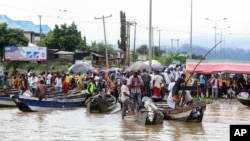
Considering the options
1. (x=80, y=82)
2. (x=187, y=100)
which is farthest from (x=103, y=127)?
(x=80, y=82)

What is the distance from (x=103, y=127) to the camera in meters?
15.2

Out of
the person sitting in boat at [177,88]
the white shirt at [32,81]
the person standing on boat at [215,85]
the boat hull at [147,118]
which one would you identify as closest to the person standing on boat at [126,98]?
the boat hull at [147,118]

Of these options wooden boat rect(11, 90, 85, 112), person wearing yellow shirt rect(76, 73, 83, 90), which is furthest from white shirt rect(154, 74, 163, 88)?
person wearing yellow shirt rect(76, 73, 83, 90)

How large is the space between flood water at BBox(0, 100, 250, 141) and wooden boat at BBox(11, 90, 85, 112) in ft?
2.05

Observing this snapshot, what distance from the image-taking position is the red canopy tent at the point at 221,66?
29619 mm

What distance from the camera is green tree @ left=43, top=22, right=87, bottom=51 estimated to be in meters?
62.5

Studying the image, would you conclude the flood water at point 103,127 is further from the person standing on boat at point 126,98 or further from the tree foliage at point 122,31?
the tree foliage at point 122,31

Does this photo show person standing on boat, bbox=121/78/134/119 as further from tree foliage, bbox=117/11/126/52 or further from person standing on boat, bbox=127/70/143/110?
tree foliage, bbox=117/11/126/52

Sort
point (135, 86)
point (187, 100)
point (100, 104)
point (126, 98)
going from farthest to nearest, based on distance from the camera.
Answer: point (100, 104)
point (135, 86)
point (126, 98)
point (187, 100)

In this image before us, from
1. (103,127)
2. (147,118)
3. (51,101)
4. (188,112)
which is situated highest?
(51,101)

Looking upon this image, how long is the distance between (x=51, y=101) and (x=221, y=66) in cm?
1242

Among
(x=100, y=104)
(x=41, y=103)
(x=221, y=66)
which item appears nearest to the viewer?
(x=100, y=104)

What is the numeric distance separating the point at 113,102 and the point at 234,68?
11000mm

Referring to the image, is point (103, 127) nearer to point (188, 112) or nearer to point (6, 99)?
point (188, 112)
